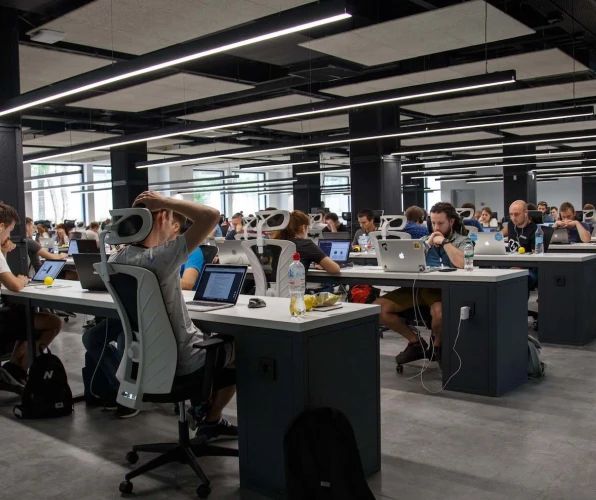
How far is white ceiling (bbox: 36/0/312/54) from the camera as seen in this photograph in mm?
5895

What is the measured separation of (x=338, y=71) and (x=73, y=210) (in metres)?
14.9

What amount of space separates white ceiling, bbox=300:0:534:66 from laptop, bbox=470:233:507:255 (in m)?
2.23

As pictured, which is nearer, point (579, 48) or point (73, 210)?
point (579, 48)

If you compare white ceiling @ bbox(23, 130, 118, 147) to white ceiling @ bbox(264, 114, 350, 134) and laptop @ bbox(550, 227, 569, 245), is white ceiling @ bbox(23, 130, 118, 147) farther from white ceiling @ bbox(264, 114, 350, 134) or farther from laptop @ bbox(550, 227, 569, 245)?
laptop @ bbox(550, 227, 569, 245)

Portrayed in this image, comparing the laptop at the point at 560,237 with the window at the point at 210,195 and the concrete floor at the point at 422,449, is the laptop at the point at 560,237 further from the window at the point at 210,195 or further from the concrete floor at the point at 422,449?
the window at the point at 210,195

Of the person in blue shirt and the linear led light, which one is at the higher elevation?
the linear led light

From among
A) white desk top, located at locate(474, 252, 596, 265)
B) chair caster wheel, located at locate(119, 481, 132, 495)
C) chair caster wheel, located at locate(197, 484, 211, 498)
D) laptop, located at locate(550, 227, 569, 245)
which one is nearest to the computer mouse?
chair caster wheel, located at locate(197, 484, 211, 498)

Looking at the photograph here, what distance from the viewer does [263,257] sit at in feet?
16.7

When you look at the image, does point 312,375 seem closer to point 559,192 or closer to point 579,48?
point 579,48

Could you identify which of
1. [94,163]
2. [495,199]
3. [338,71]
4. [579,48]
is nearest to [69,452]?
[338,71]

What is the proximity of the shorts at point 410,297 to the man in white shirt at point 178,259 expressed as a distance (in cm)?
212

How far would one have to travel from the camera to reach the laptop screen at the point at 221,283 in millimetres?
3428

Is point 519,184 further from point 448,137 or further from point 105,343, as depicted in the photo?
point 105,343

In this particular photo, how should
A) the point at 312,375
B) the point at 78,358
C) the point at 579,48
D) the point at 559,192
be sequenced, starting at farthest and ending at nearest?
the point at 559,192 → the point at 579,48 → the point at 78,358 → the point at 312,375
